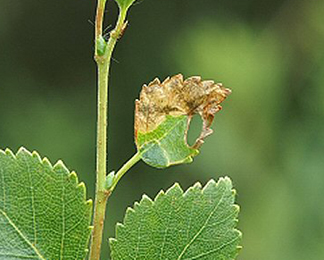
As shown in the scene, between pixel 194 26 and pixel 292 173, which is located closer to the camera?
pixel 292 173

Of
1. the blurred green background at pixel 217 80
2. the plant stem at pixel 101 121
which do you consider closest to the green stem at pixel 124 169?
the plant stem at pixel 101 121

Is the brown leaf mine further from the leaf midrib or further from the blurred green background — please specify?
the blurred green background

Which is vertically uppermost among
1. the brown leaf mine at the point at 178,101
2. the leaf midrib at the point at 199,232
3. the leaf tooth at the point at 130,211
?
the brown leaf mine at the point at 178,101

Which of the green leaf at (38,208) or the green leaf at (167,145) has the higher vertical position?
the green leaf at (167,145)

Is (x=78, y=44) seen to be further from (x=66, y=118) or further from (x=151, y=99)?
(x=151, y=99)

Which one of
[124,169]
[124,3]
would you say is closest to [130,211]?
[124,169]

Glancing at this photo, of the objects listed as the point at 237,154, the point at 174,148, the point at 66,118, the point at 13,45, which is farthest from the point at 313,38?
the point at 174,148

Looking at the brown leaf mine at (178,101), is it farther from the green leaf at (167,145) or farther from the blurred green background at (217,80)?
the blurred green background at (217,80)

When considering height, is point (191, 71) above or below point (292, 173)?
above
